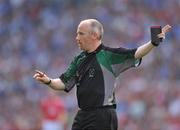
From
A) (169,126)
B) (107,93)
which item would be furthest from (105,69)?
(169,126)

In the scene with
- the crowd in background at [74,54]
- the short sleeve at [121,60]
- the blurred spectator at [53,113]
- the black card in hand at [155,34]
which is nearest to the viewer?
the black card in hand at [155,34]

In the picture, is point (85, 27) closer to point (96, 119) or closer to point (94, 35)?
point (94, 35)

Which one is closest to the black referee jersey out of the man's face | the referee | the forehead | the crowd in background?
the referee

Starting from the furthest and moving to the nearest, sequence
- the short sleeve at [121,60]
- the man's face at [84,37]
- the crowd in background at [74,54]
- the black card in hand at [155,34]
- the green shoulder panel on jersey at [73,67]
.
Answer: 1. the crowd in background at [74,54]
2. the green shoulder panel on jersey at [73,67]
3. the man's face at [84,37]
4. the short sleeve at [121,60]
5. the black card in hand at [155,34]

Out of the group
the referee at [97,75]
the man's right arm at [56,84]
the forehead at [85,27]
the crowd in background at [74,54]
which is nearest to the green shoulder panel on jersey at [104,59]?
the referee at [97,75]

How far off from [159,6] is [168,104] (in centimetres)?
539

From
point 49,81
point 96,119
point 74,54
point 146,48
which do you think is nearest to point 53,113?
point 74,54

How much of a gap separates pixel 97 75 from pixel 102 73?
6 cm

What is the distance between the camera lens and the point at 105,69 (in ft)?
34.8

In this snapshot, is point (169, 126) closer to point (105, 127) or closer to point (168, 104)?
point (168, 104)

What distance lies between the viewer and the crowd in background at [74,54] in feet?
70.9

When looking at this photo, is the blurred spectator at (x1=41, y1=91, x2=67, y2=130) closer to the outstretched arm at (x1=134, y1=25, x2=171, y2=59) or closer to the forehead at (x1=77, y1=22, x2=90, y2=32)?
the forehead at (x1=77, y1=22, x2=90, y2=32)

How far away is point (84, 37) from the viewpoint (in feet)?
35.0

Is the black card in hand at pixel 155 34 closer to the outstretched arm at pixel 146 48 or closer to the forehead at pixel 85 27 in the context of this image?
the outstretched arm at pixel 146 48
